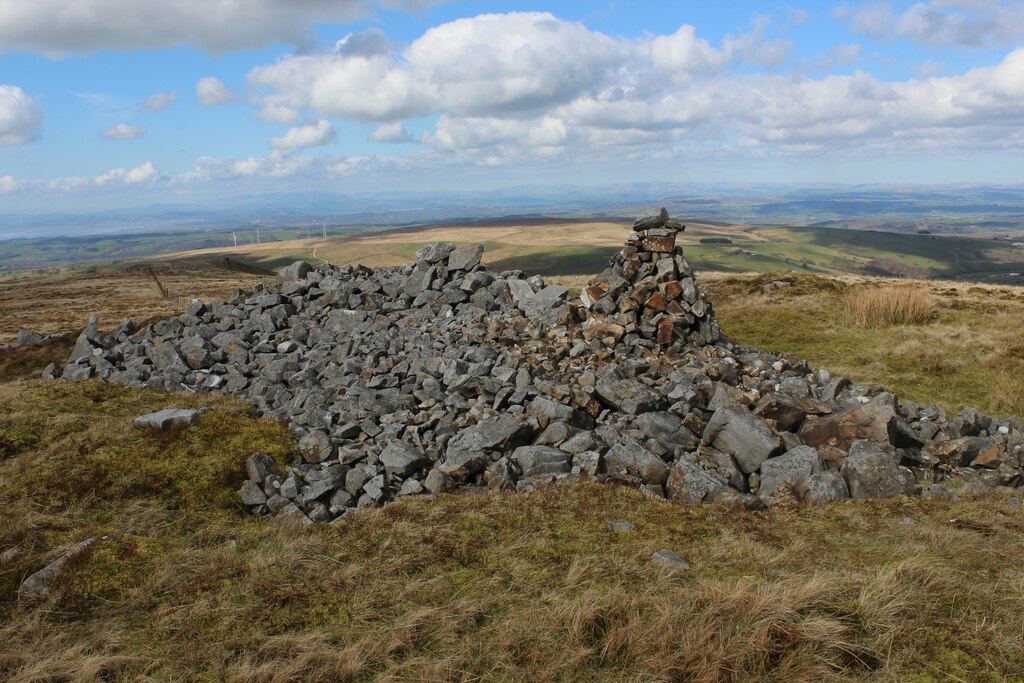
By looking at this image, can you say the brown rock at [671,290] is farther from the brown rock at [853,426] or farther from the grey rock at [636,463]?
the grey rock at [636,463]

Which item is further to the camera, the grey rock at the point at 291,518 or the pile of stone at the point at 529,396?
the pile of stone at the point at 529,396

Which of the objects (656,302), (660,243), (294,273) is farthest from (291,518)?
(294,273)

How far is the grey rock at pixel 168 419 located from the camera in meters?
13.9

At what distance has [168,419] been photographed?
46.3 ft

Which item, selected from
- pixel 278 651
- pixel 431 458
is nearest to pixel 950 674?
pixel 278 651

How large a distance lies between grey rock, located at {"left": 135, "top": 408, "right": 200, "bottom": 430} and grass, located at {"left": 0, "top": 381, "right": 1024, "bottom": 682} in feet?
5.71

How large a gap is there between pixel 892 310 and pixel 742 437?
22.0m

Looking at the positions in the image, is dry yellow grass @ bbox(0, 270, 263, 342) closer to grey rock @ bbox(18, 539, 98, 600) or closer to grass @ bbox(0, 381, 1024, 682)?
grass @ bbox(0, 381, 1024, 682)

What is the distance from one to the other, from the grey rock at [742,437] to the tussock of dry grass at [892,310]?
66.2ft

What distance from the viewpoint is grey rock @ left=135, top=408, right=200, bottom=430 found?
1394cm

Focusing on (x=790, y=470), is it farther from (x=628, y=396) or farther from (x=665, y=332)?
(x=665, y=332)

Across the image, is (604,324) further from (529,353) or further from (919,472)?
(919,472)

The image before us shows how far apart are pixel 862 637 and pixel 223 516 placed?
1049cm

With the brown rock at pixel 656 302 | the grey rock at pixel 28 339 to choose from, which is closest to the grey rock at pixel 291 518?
the brown rock at pixel 656 302
